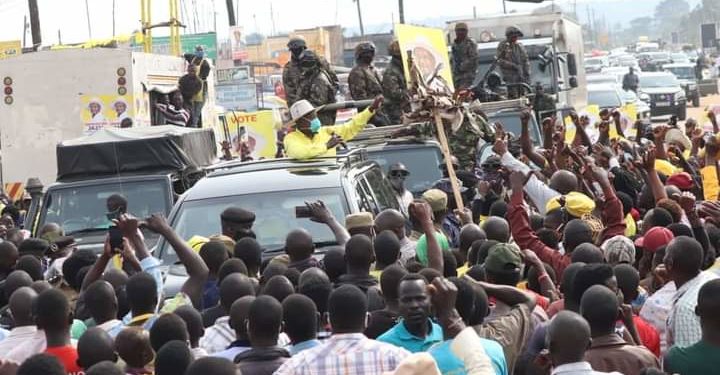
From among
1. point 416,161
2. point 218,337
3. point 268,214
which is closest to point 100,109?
point 416,161

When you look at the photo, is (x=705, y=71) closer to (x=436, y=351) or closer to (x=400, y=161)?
(x=400, y=161)

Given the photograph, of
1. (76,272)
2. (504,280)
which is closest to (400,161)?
(76,272)

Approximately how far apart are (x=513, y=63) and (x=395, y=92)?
5.12 metres

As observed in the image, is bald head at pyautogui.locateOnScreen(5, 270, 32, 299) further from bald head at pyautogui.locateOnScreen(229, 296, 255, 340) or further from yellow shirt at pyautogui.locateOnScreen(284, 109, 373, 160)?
yellow shirt at pyautogui.locateOnScreen(284, 109, 373, 160)

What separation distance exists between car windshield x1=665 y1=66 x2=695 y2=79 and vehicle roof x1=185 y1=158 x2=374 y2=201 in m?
52.3

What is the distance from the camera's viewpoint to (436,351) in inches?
228

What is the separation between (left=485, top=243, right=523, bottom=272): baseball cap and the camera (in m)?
7.27

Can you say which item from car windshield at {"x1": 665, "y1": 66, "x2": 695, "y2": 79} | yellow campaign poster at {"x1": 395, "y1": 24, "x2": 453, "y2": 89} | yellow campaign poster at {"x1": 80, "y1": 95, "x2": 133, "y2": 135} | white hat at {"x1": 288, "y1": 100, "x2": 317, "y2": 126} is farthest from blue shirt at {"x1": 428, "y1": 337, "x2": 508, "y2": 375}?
car windshield at {"x1": 665, "y1": 66, "x2": 695, "y2": 79}

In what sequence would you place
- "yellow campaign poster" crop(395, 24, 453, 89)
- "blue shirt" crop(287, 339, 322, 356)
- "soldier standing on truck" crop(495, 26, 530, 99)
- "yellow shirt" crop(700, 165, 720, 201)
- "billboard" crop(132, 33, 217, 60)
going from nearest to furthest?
"blue shirt" crop(287, 339, 322, 356) < "yellow shirt" crop(700, 165, 720, 201) < "yellow campaign poster" crop(395, 24, 453, 89) < "soldier standing on truck" crop(495, 26, 530, 99) < "billboard" crop(132, 33, 217, 60)

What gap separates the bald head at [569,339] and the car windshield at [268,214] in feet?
15.3

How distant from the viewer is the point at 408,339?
20.6 feet

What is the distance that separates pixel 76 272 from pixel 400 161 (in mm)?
5591

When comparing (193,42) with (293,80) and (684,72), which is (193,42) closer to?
(684,72)

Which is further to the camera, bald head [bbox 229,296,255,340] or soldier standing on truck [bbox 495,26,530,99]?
soldier standing on truck [bbox 495,26,530,99]
